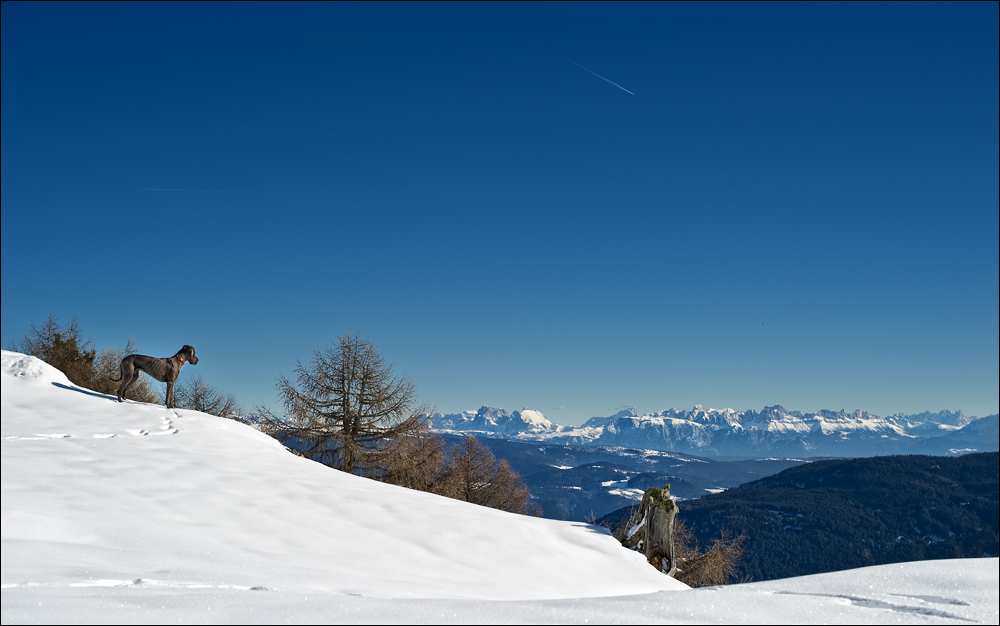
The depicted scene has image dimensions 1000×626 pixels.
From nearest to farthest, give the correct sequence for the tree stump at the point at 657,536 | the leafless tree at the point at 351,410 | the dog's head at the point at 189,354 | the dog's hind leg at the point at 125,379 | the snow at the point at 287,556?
the snow at the point at 287,556
the tree stump at the point at 657,536
the dog's hind leg at the point at 125,379
the dog's head at the point at 189,354
the leafless tree at the point at 351,410

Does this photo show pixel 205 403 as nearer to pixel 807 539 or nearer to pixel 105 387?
pixel 105 387

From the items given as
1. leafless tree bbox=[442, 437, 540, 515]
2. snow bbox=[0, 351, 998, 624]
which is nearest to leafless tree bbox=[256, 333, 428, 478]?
leafless tree bbox=[442, 437, 540, 515]

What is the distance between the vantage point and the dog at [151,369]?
12.7 meters

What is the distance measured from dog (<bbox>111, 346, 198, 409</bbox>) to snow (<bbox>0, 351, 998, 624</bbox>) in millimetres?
1802

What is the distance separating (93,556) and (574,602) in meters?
4.03

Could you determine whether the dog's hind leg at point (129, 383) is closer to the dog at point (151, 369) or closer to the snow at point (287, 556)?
the dog at point (151, 369)

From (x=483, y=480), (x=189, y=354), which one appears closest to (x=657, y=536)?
(x=189, y=354)

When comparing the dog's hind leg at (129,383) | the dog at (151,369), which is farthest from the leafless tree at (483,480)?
the dog's hind leg at (129,383)

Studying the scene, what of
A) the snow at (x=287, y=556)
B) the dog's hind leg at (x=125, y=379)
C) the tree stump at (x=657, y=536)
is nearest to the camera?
the snow at (x=287, y=556)

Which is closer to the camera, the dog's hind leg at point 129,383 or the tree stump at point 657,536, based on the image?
the tree stump at point 657,536

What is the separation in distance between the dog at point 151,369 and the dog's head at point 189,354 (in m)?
0.19

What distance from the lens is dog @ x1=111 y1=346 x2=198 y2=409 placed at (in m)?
12.7

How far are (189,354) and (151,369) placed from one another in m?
1.00

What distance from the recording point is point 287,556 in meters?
5.49
